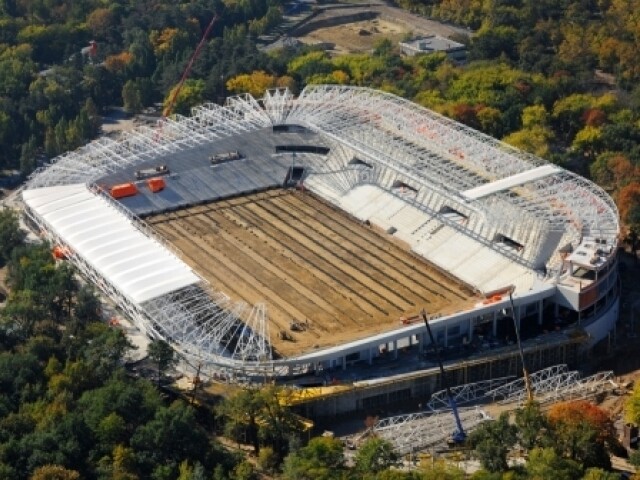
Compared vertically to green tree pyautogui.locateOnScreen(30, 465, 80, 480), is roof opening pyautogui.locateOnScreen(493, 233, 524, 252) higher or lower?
lower

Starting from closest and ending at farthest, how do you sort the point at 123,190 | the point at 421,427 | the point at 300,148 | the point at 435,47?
the point at 421,427 < the point at 123,190 < the point at 300,148 < the point at 435,47

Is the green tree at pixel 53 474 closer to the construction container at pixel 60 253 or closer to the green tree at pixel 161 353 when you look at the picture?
the green tree at pixel 161 353

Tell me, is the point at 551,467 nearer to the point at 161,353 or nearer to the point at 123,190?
the point at 161,353

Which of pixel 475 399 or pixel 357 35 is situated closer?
pixel 475 399

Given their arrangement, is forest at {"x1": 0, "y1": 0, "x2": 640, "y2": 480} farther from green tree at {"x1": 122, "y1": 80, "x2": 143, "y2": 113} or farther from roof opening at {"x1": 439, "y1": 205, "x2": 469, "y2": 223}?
roof opening at {"x1": 439, "y1": 205, "x2": 469, "y2": 223}

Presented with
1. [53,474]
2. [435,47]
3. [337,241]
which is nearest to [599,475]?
[53,474]

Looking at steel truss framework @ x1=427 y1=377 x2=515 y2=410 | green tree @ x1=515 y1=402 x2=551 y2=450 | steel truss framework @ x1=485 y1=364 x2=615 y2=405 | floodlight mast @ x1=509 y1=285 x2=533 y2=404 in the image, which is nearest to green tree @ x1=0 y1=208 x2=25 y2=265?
steel truss framework @ x1=427 y1=377 x2=515 y2=410

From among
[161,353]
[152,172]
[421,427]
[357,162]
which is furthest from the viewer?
[357,162]
